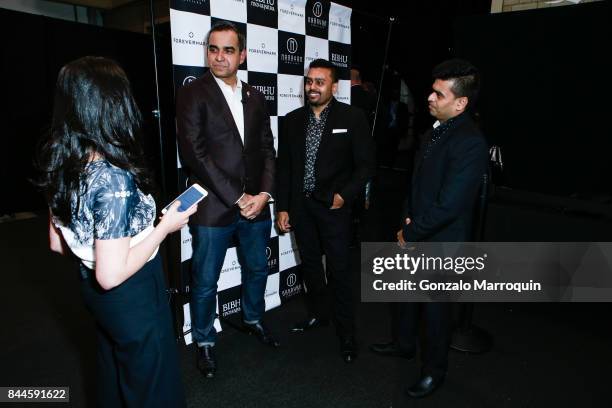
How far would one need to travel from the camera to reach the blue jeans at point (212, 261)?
2.10 m

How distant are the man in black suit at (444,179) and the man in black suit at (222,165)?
2.55ft

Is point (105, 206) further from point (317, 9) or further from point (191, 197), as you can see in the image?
point (317, 9)

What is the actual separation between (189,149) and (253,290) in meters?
0.89

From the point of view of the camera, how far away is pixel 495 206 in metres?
3.07

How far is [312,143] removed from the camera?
87.7 inches

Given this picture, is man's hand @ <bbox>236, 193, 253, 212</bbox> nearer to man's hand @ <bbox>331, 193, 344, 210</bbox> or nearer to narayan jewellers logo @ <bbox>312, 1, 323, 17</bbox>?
man's hand @ <bbox>331, 193, 344, 210</bbox>

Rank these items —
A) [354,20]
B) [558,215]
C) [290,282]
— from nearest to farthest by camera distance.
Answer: [558,215] → [290,282] → [354,20]

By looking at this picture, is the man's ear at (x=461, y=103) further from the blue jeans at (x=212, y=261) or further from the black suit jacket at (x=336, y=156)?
the blue jeans at (x=212, y=261)

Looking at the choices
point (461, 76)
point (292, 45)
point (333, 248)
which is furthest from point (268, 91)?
point (461, 76)

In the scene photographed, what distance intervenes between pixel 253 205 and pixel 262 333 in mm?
773

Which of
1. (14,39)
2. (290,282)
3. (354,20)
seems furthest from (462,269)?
(14,39)

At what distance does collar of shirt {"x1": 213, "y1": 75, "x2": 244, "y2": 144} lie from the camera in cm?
206

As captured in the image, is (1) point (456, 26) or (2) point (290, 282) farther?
(1) point (456, 26)

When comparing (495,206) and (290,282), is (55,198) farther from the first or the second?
(495,206)
